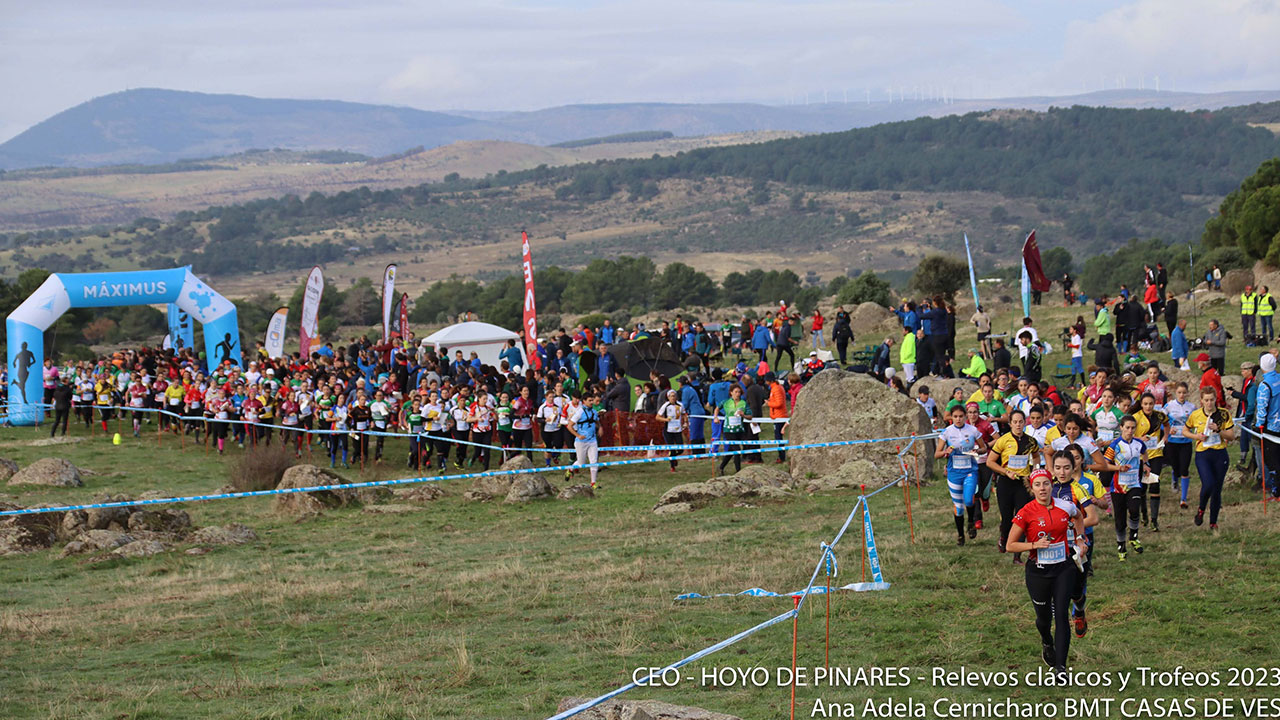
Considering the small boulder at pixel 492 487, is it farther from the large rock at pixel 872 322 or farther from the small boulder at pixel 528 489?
the large rock at pixel 872 322

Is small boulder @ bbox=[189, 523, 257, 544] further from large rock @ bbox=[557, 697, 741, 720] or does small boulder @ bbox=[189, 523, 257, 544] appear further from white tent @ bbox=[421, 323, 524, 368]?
white tent @ bbox=[421, 323, 524, 368]

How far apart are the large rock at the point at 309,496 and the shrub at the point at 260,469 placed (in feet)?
4.91

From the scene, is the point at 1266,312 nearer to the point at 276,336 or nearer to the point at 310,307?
the point at 310,307

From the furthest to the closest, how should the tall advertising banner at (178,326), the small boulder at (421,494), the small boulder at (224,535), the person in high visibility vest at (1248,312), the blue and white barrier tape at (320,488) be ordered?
1. the tall advertising banner at (178,326)
2. the person in high visibility vest at (1248,312)
3. the small boulder at (421,494)
4. the small boulder at (224,535)
5. the blue and white barrier tape at (320,488)

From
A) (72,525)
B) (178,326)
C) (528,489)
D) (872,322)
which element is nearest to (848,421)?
(528,489)

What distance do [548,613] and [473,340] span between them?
21.4 metres

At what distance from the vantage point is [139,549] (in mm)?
14672

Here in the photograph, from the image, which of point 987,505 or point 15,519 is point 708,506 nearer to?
point 987,505

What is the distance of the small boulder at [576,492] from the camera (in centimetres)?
1791

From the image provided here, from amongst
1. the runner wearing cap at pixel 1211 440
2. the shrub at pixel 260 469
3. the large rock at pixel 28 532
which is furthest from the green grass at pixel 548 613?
the shrub at pixel 260 469

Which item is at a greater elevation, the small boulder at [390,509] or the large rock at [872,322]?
the large rock at [872,322]

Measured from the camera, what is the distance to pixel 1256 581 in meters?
10.5

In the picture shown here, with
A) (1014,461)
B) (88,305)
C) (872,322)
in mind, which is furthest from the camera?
(872,322)

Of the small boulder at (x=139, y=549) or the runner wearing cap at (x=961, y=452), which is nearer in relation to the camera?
the runner wearing cap at (x=961, y=452)
